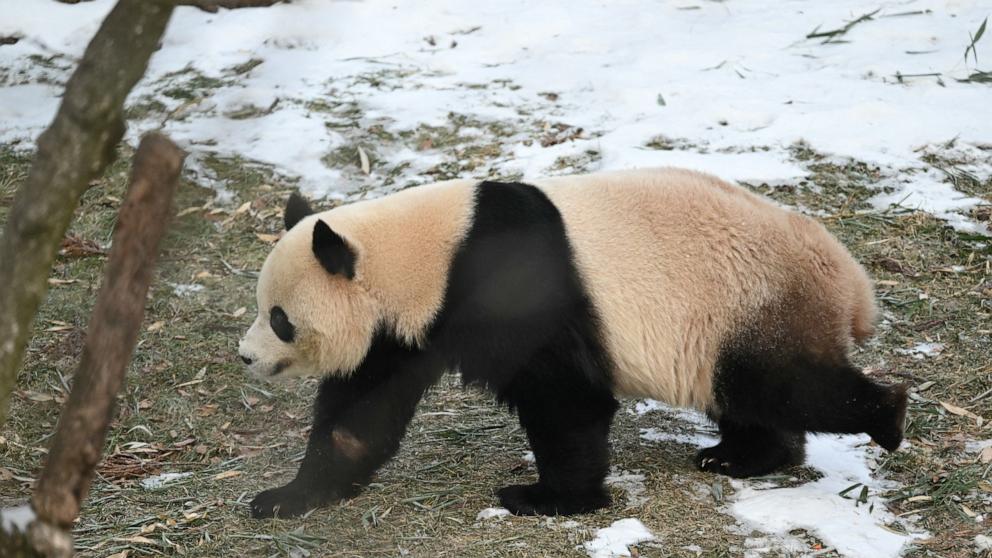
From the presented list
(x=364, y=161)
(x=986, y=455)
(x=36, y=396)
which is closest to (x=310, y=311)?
(x=36, y=396)

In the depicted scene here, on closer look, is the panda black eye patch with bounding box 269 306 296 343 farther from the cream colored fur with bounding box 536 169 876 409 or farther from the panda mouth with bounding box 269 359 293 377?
the cream colored fur with bounding box 536 169 876 409

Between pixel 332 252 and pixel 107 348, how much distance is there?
6.61ft

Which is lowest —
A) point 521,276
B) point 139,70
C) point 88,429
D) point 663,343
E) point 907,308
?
point 907,308

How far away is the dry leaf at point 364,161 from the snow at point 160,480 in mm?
3229

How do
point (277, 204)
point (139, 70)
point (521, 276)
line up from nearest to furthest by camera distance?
point (139, 70) < point (521, 276) < point (277, 204)

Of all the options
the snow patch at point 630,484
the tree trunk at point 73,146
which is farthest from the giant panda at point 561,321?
the tree trunk at point 73,146

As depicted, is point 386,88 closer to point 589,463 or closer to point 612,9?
point 612,9

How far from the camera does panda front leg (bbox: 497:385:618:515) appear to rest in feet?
13.7

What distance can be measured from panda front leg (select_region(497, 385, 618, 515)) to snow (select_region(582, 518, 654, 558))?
185mm

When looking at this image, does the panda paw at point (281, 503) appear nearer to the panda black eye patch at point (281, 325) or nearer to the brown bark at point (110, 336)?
the panda black eye patch at point (281, 325)

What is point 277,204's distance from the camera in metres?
7.33

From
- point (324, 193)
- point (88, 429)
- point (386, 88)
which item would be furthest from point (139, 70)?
point (386, 88)

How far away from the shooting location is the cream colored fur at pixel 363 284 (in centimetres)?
418

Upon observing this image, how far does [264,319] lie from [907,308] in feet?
11.3
